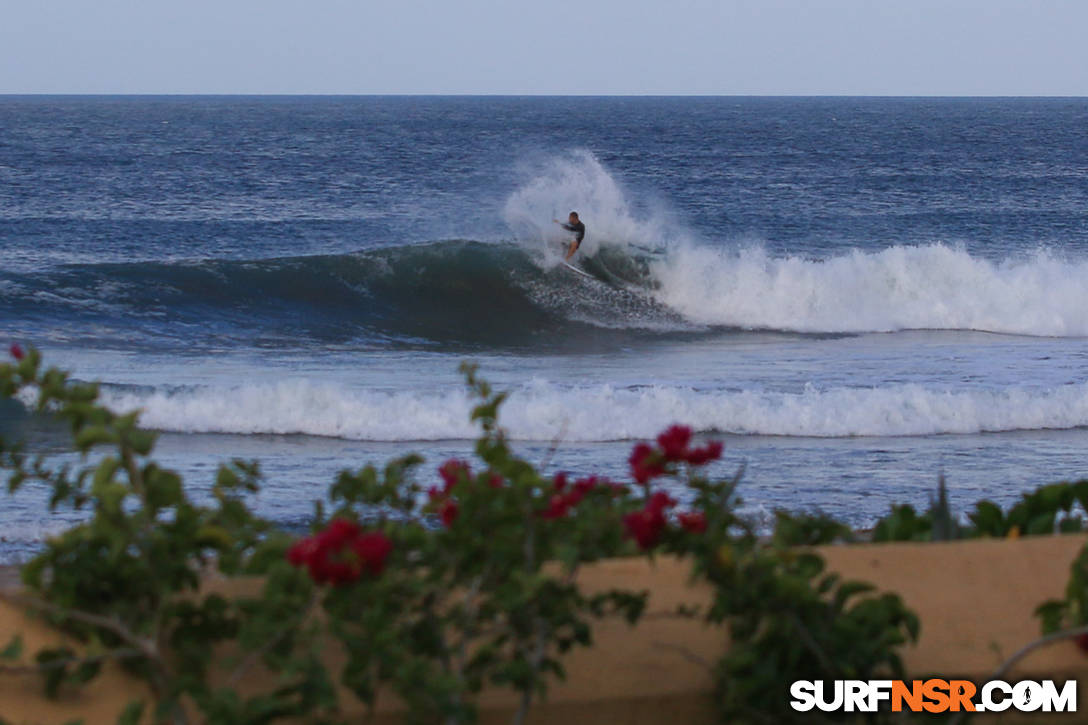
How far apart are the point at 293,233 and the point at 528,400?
18.2 meters

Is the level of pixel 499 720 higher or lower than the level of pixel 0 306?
lower

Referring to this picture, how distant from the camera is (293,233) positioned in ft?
94.1

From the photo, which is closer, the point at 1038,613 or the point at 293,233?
the point at 1038,613

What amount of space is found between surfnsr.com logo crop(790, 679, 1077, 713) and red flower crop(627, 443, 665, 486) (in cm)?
45

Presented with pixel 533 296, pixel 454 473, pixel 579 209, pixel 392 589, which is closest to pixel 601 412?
pixel 454 473

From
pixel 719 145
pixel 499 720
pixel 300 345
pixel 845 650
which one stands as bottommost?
pixel 499 720

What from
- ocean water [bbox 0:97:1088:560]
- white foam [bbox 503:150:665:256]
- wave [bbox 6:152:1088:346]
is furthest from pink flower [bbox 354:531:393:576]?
white foam [bbox 503:150:665:256]

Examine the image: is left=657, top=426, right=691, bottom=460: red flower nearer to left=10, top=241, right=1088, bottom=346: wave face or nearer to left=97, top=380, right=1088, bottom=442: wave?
left=97, top=380, right=1088, bottom=442: wave

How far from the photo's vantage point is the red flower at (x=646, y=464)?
2.18m

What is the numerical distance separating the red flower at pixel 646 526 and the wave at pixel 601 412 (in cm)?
848

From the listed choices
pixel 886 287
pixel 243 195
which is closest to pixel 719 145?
pixel 243 195

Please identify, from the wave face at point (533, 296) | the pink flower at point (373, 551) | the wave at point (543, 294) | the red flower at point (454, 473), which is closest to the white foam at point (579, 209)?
the wave at point (543, 294)

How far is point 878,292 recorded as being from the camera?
68.7ft

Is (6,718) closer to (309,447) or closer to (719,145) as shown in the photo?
(309,447)
